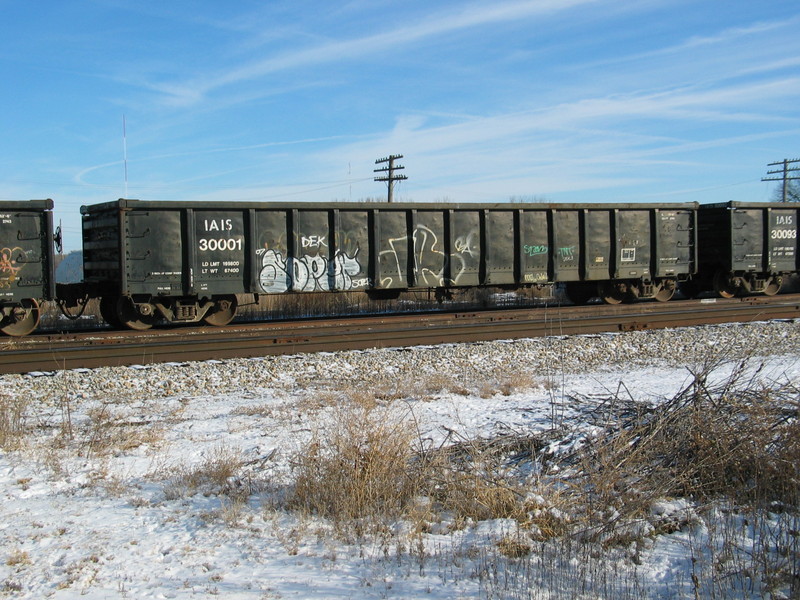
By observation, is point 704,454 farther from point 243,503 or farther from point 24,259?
point 24,259

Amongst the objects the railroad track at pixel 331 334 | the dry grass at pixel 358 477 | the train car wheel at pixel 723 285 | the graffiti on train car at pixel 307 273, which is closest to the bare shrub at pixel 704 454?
the dry grass at pixel 358 477

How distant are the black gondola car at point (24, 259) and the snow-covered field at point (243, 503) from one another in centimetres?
356

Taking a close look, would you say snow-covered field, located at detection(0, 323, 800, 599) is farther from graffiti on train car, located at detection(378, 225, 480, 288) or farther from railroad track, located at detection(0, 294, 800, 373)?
graffiti on train car, located at detection(378, 225, 480, 288)

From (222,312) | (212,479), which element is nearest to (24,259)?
(222,312)

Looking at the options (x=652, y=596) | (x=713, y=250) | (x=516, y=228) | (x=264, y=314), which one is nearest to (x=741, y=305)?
(x=713, y=250)

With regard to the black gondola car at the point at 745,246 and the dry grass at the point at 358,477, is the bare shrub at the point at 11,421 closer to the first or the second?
the dry grass at the point at 358,477

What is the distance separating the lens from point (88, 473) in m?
5.20

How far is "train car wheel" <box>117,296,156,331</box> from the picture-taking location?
43.8 feet

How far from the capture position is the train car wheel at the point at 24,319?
40.8ft

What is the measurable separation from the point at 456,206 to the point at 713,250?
9135mm

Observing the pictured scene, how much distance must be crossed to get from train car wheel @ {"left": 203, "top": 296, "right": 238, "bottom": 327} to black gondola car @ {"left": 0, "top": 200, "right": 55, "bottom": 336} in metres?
3.21

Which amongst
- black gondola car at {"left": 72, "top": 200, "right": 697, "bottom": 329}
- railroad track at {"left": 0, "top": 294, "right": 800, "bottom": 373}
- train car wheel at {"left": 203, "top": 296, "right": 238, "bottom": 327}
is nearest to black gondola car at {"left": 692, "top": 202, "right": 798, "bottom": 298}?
black gondola car at {"left": 72, "top": 200, "right": 697, "bottom": 329}

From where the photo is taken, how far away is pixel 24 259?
12.2m

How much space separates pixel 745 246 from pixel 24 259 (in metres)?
18.9
